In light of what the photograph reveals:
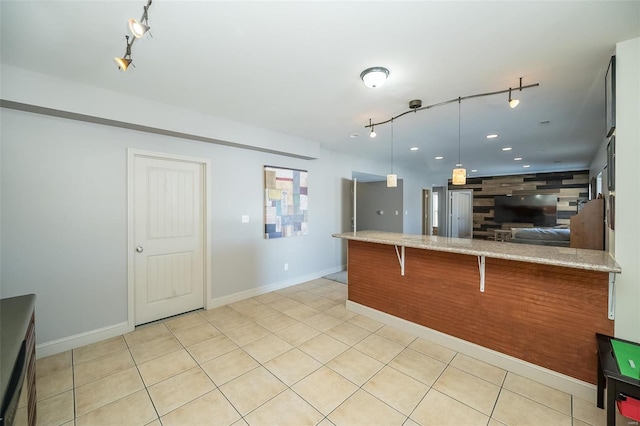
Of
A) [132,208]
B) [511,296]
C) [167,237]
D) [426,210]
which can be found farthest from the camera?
[426,210]

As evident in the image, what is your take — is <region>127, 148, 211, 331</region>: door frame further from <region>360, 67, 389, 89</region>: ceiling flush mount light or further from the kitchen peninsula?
<region>360, 67, 389, 89</region>: ceiling flush mount light

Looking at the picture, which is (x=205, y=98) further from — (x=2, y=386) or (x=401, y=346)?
(x=401, y=346)

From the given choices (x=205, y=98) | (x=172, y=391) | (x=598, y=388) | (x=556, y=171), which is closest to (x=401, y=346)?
(x=598, y=388)

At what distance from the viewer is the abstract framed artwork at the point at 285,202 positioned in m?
4.20

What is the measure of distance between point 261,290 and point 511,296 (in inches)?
129

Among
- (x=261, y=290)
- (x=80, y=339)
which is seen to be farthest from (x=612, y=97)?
(x=80, y=339)

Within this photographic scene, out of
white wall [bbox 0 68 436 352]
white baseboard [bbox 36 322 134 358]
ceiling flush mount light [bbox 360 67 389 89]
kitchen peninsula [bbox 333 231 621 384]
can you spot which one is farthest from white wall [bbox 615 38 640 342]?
white baseboard [bbox 36 322 134 358]

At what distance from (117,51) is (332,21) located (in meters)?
1.64

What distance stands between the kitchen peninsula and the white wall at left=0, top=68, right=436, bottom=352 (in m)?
2.07

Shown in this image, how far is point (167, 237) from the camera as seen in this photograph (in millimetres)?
3285

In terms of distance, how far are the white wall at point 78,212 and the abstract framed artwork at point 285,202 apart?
18.6 inches

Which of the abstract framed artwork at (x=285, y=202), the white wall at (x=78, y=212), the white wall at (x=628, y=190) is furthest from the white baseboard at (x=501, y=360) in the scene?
the white wall at (x=78, y=212)

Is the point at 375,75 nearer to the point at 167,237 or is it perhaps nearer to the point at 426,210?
the point at 167,237

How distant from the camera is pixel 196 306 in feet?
11.7
